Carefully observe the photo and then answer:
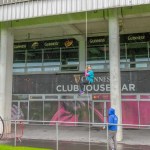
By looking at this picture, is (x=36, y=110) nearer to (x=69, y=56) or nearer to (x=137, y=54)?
(x=69, y=56)

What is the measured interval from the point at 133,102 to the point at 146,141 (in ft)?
20.0

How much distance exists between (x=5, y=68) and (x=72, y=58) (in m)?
6.23

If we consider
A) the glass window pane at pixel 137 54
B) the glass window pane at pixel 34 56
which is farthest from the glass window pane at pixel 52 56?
the glass window pane at pixel 137 54

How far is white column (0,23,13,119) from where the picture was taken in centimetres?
1818

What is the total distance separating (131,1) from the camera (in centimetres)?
1488

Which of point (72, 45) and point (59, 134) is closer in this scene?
point (59, 134)

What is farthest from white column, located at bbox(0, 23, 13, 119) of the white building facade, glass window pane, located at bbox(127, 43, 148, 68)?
glass window pane, located at bbox(127, 43, 148, 68)

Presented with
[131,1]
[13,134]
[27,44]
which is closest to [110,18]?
[131,1]

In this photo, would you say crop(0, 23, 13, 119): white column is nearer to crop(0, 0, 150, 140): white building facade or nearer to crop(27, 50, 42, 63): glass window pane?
crop(0, 0, 150, 140): white building facade

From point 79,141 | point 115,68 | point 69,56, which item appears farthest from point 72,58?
point 79,141

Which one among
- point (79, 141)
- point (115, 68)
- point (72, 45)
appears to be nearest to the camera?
point (79, 141)

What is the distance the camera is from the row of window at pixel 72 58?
2162cm

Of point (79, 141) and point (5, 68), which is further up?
point (5, 68)

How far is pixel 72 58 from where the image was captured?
23.2 m
